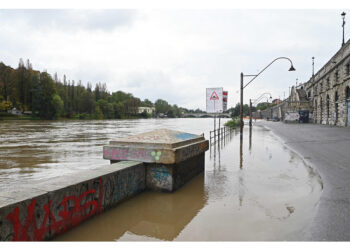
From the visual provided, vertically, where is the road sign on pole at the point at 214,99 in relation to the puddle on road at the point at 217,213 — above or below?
above

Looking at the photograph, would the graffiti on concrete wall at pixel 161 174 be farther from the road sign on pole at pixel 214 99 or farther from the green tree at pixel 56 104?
the green tree at pixel 56 104

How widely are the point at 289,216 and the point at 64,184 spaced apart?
11.4ft

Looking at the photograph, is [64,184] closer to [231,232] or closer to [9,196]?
[9,196]

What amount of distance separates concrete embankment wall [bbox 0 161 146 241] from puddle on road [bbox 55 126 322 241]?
0.18 meters

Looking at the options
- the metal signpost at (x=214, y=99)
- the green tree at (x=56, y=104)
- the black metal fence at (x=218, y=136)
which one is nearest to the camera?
the metal signpost at (x=214, y=99)

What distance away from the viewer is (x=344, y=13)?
34.2 meters

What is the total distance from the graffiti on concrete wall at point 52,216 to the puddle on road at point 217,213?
0.13 meters

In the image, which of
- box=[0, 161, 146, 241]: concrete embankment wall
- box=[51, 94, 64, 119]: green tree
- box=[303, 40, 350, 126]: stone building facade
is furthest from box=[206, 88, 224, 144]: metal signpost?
box=[51, 94, 64, 119]: green tree

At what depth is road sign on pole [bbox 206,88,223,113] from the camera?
45.4ft

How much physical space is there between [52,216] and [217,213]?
2555 mm

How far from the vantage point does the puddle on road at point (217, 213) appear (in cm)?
365

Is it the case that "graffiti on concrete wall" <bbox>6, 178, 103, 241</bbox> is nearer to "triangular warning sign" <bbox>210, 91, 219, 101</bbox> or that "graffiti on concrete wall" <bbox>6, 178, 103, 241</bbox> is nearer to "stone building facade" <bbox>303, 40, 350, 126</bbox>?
"triangular warning sign" <bbox>210, 91, 219, 101</bbox>

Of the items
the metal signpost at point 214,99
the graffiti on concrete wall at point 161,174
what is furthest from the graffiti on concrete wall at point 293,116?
the graffiti on concrete wall at point 161,174

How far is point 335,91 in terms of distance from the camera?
37.5 m
